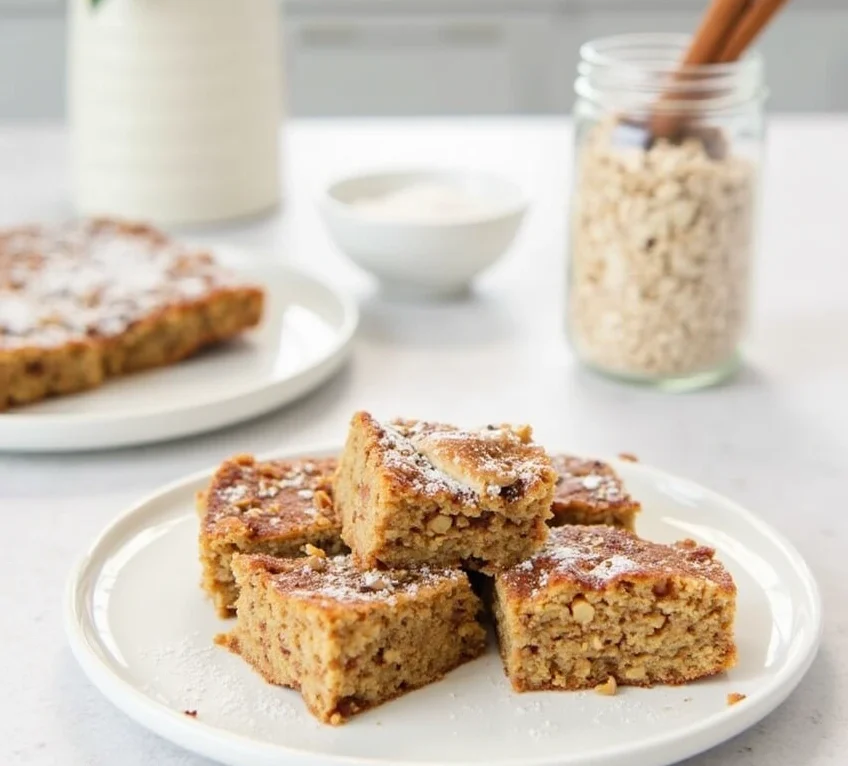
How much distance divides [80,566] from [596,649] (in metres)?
0.50

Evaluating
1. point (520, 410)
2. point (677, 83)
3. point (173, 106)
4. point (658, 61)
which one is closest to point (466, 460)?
point (520, 410)

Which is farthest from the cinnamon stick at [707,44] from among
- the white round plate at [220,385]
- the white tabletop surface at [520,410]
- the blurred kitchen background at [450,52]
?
the blurred kitchen background at [450,52]

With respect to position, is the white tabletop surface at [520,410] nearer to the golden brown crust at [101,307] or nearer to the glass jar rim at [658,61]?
the golden brown crust at [101,307]

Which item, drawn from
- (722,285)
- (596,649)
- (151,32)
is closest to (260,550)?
(596,649)

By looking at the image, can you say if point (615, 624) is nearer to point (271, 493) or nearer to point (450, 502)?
point (450, 502)

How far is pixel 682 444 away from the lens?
1.76 m

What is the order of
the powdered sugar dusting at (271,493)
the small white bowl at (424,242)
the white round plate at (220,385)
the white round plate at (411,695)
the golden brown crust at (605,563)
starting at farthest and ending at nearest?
1. the small white bowl at (424,242)
2. the white round plate at (220,385)
3. the powdered sugar dusting at (271,493)
4. the golden brown crust at (605,563)
5. the white round plate at (411,695)

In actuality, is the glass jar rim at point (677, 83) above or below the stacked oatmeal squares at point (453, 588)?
above

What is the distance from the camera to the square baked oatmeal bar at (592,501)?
1.32m

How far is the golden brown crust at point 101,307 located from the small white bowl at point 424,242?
0.77 ft

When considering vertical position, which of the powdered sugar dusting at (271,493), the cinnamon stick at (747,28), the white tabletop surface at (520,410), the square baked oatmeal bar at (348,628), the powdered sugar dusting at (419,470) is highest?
the cinnamon stick at (747,28)

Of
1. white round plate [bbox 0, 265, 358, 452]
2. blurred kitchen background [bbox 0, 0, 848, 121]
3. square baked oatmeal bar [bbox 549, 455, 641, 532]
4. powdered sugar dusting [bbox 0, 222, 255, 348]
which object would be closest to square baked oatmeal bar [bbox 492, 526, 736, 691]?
square baked oatmeal bar [bbox 549, 455, 641, 532]

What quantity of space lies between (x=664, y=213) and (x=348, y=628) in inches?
34.4

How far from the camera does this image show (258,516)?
1288 millimetres
